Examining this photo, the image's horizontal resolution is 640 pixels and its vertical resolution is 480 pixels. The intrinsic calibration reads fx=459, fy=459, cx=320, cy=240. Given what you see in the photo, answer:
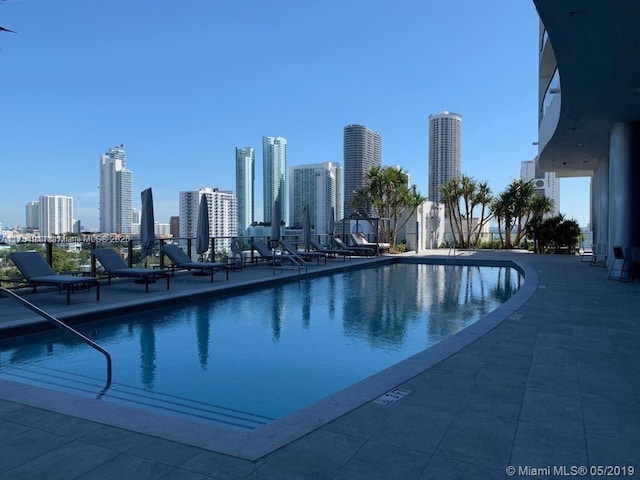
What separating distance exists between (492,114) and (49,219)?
97.7ft

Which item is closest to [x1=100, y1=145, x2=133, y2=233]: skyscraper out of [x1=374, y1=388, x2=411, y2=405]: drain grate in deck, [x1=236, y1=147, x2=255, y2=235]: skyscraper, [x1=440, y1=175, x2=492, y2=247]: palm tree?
[x1=236, y1=147, x2=255, y2=235]: skyscraper

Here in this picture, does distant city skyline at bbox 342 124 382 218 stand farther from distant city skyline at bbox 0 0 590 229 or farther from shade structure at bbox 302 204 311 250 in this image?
shade structure at bbox 302 204 311 250

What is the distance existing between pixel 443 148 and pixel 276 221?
136 feet

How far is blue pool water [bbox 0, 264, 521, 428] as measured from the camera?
12.9 ft

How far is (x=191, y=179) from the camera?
46906 mm

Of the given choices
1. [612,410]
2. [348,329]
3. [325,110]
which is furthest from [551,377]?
[325,110]

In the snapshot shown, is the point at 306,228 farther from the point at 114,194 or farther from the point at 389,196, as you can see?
the point at 114,194

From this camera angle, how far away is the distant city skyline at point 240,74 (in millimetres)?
13430

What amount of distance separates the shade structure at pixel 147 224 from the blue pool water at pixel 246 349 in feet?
7.34

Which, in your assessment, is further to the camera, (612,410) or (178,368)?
(178,368)

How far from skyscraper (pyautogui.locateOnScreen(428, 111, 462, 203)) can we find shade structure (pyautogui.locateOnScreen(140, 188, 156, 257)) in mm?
42768

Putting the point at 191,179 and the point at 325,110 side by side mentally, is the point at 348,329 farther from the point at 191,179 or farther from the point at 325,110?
the point at 191,179

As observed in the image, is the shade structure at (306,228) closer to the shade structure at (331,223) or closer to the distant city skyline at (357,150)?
the shade structure at (331,223)

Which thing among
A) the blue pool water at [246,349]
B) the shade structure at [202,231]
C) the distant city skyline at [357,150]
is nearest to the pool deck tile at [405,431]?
the blue pool water at [246,349]
